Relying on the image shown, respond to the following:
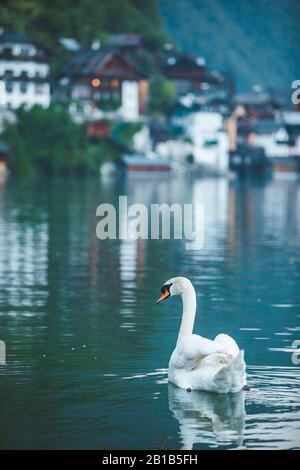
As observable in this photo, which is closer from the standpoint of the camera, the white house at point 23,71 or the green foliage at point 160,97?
the white house at point 23,71

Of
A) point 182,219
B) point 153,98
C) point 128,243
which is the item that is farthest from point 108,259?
point 153,98

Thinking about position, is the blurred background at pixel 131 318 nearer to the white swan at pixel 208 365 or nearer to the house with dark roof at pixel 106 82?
the white swan at pixel 208 365

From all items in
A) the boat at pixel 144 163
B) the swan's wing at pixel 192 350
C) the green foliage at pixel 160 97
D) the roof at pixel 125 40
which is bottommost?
the swan's wing at pixel 192 350

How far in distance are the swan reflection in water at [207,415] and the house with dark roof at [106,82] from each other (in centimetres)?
8928

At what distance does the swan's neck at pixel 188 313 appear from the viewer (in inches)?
520

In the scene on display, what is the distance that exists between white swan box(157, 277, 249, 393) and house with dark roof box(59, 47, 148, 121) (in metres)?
89.0

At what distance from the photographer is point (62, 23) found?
381 feet

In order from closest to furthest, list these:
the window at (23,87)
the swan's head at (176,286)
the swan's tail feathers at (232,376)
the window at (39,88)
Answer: the swan's tail feathers at (232,376) < the swan's head at (176,286) < the window at (23,87) < the window at (39,88)

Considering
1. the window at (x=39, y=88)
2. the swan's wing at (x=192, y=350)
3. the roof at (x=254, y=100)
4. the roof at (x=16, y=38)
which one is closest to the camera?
the swan's wing at (x=192, y=350)

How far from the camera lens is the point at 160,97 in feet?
362

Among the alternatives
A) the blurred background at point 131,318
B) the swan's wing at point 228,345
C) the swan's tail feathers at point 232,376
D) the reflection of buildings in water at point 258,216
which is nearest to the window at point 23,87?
the blurred background at point 131,318

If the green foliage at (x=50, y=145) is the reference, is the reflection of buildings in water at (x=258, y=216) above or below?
below

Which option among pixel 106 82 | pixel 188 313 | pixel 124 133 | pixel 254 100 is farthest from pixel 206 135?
pixel 188 313

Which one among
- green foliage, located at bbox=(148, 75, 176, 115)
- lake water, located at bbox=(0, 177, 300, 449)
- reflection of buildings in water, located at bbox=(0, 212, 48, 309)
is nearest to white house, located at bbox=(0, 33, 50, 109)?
green foliage, located at bbox=(148, 75, 176, 115)
